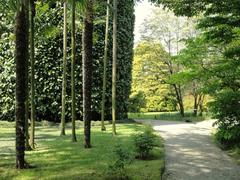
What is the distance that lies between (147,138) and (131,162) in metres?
1.19

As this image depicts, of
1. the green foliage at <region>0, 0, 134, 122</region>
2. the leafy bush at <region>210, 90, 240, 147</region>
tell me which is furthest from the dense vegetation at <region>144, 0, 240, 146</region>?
the green foliage at <region>0, 0, 134, 122</region>

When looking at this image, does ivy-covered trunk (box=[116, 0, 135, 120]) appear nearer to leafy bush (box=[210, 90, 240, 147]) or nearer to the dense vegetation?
the dense vegetation

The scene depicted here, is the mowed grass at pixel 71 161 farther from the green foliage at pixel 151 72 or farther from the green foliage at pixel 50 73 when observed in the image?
the green foliage at pixel 151 72

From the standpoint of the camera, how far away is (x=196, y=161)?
42.5ft

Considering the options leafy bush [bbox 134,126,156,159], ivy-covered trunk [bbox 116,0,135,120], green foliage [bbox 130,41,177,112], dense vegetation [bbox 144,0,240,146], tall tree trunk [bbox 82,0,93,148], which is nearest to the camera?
dense vegetation [bbox 144,0,240,146]

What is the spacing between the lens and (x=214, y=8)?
35.8 ft

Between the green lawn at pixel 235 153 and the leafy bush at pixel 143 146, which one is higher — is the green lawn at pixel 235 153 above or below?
below

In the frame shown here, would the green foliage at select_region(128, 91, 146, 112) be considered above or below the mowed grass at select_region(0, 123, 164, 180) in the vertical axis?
above

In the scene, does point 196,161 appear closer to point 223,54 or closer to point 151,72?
point 223,54

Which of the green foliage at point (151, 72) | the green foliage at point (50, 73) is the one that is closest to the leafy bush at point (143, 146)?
the green foliage at point (50, 73)

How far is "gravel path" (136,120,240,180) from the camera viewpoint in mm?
11266

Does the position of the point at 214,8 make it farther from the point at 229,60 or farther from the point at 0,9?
the point at 0,9

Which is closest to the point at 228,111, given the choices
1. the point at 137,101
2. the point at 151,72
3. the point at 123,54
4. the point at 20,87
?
the point at 20,87

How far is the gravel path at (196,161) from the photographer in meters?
11.3
